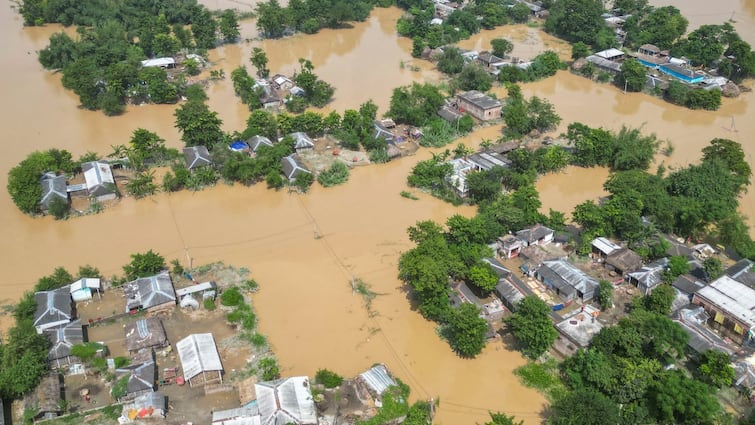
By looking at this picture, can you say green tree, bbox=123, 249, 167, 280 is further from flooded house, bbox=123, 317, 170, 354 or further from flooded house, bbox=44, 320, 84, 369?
flooded house, bbox=44, 320, 84, 369

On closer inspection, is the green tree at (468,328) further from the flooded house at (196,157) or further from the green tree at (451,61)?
the green tree at (451,61)

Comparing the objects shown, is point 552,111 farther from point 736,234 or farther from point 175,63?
point 175,63

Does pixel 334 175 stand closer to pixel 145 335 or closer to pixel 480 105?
pixel 480 105

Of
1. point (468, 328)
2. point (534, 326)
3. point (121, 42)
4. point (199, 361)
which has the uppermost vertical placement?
point (121, 42)

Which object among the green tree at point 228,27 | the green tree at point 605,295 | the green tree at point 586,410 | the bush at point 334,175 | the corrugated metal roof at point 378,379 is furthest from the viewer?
the green tree at point 228,27

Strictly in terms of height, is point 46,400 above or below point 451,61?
below

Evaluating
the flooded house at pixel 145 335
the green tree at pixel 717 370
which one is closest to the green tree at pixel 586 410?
the green tree at pixel 717 370

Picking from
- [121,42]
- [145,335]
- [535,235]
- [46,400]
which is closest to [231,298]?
[145,335]
